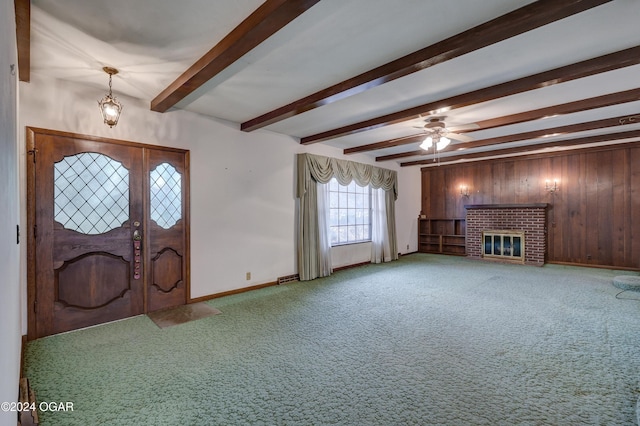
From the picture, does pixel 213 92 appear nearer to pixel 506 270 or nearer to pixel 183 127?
pixel 183 127

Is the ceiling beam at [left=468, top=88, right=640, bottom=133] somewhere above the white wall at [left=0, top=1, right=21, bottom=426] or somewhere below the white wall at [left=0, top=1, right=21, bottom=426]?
above

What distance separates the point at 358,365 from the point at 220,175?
10.4 feet

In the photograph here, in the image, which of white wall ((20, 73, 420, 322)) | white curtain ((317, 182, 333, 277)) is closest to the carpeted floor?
white wall ((20, 73, 420, 322))

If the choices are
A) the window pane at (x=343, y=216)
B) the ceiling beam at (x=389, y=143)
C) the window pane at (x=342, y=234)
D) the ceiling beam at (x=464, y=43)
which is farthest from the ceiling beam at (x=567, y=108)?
the window pane at (x=342, y=234)

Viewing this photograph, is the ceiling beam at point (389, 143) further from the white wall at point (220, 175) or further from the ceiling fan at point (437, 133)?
the white wall at point (220, 175)

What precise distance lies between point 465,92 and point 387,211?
4.04m

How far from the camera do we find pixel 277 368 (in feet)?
7.98

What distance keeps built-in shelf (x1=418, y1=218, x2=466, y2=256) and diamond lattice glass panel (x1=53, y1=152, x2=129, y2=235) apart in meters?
7.59

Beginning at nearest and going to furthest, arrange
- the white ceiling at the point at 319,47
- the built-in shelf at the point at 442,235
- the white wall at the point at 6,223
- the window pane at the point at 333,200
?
1. the white wall at the point at 6,223
2. the white ceiling at the point at 319,47
3. the window pane at the point at 333,200
4. the built-in shelf at the point at 442,235

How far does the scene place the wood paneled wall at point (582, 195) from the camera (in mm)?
6043

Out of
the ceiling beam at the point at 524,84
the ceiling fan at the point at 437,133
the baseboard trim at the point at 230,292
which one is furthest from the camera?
the ceiling fan at the point at 437,133

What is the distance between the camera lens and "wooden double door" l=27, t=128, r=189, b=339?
3.00m

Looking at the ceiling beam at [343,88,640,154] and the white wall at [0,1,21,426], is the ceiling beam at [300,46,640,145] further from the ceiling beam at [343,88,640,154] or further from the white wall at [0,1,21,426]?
the white wall at [0,1,21,426]

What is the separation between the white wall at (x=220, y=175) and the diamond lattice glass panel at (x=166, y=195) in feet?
0.65
